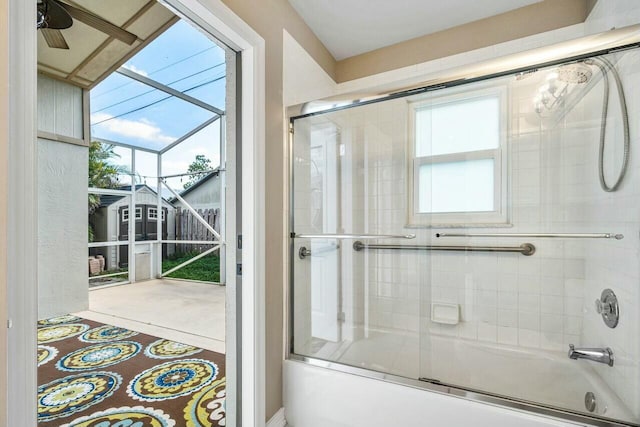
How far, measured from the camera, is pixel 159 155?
512 cm

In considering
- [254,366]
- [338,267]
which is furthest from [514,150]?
[254,366]

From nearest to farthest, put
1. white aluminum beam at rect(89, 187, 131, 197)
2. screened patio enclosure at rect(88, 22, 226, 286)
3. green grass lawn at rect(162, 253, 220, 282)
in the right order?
screened patio enclosure at rect(88, 22, 226, 286) < white aluminum beam at rect(89, 187, 131, 197) < green grass lawn at rect(162, 253, 220, 282)

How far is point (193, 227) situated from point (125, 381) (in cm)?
373

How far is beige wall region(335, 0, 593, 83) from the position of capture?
181 centimetres

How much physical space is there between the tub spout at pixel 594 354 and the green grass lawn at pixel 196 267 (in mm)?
4768

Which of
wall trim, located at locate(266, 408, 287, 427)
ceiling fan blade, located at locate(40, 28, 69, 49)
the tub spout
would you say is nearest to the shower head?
the tub spout

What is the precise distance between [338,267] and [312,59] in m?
1.47

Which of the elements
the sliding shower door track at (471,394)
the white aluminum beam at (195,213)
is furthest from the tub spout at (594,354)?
the white aluminum beam at (195,213)

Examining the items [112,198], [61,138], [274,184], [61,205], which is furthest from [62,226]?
[274,184]

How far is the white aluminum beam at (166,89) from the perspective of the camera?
314cm

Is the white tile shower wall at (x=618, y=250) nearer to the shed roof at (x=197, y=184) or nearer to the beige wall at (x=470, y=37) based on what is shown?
the beige wall at (x=470, y=37)

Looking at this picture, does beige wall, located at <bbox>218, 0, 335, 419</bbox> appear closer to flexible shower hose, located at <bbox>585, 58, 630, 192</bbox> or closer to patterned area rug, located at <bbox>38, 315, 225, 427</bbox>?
patterned area rug, located at <bbox>38, 315, 225, 427</bbox>

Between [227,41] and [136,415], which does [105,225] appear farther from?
[227,41]

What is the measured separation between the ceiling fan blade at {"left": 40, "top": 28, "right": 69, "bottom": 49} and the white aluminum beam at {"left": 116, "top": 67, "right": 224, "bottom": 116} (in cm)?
107
